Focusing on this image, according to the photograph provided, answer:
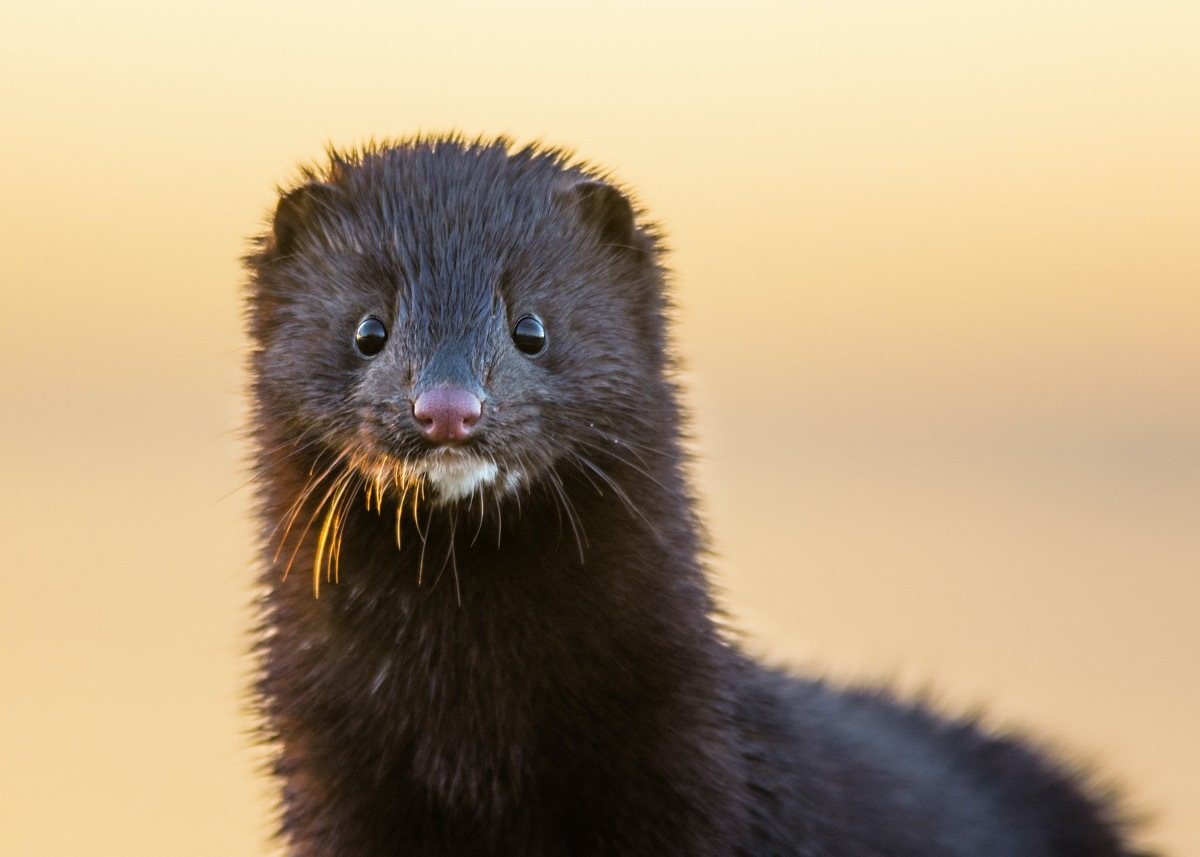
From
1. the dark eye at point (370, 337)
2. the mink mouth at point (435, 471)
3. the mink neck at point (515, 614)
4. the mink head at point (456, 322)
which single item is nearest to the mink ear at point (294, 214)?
the mink head at point (456, 322)

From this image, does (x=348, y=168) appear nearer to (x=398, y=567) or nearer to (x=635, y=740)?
(x=398, y=567)

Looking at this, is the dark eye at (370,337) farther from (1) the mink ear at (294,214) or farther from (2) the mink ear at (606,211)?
(2) the mink ear at (606,211)

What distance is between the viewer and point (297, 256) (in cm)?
375

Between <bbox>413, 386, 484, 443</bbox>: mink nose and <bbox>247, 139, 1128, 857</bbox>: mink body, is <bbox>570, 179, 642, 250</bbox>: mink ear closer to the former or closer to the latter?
<bbox>247, 139, 1128, 857</bbox>: mink body

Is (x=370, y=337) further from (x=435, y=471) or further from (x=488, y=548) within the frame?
(x=488, y=548)

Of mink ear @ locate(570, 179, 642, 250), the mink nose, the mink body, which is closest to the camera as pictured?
the mink nose

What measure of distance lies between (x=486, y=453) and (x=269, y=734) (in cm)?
105

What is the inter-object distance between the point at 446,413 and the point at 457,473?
170mm

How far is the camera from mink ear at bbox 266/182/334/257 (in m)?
3.77

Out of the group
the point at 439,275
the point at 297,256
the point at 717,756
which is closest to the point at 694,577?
the point at 717,756

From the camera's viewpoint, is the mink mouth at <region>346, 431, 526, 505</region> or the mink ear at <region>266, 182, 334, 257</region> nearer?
the mink mouth at <region>346, 431, 526, 505</region>

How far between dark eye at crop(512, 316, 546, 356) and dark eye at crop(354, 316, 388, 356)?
0.28 metres

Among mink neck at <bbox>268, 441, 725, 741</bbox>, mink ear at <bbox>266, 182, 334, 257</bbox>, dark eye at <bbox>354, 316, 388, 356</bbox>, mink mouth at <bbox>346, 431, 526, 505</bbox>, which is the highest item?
mink ear at <bbox>266, 182, 334, 257</bbox>

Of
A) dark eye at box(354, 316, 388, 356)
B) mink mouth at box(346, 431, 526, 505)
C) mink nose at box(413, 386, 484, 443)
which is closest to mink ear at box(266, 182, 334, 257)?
dark eye at box(354, 316, 388, 356)
